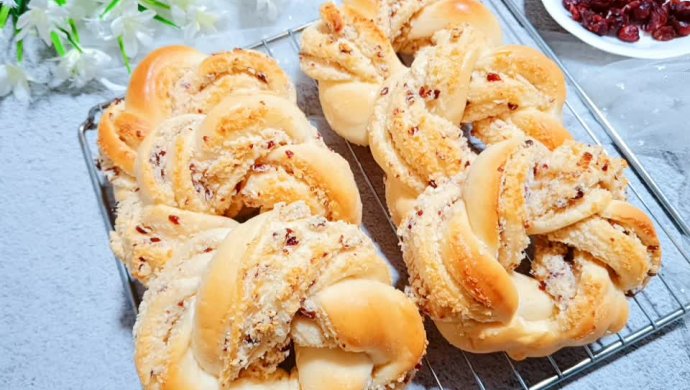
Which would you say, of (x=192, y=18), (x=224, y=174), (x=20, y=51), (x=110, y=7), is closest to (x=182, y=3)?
(x=192, y=18)

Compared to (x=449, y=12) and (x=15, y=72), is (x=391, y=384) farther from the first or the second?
(x=15, y=72)

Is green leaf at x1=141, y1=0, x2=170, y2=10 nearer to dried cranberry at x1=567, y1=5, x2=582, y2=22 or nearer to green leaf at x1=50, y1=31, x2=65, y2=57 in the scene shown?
green leaf at x1=50, y1=31, x2=65, y2=57

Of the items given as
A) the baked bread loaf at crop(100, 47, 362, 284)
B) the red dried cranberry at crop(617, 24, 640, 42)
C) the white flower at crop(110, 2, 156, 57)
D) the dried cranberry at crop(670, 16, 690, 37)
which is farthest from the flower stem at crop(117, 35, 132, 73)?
the dried cranberry at crop(670, 16, 690, 37)

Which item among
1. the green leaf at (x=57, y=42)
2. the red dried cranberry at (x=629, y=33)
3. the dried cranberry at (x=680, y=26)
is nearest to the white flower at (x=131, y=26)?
the green leaf at (x=57, y=42)

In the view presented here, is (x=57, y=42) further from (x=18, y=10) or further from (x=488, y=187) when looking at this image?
(x=488, y=187)

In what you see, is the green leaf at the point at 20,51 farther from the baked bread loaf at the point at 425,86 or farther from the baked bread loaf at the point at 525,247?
the baked bread loaf at the point at 525,247
